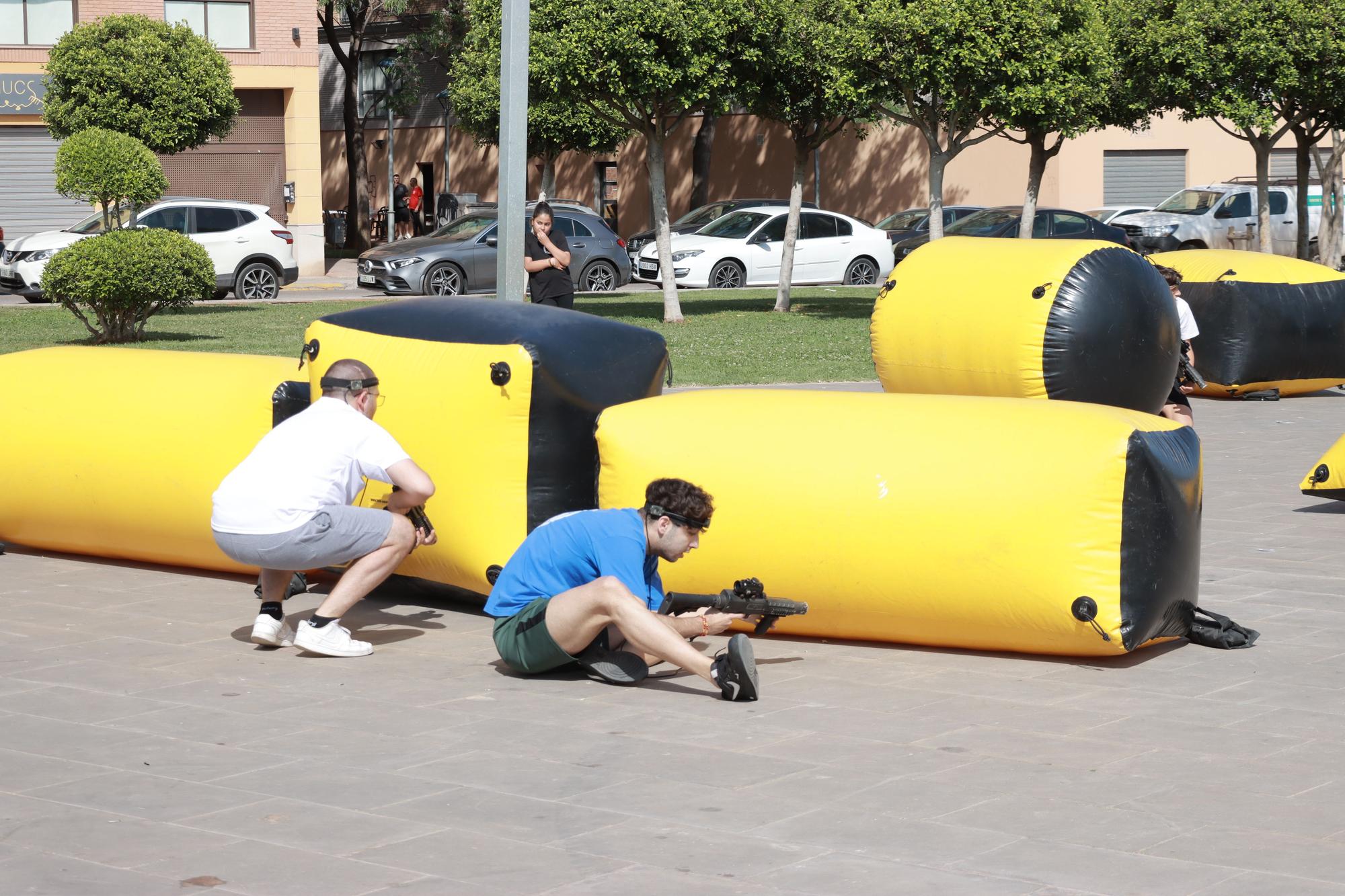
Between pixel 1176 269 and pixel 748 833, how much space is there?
1235 cm

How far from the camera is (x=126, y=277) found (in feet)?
60.6

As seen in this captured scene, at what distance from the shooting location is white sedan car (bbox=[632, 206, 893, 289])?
28.4 meters

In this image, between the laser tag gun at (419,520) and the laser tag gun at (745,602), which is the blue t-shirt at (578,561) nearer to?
the laser tag gun at (745,602)

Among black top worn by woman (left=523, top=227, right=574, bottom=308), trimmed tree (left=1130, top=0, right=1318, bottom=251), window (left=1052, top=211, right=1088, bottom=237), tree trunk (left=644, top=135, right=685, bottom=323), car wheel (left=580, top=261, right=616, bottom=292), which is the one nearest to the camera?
black top worn by woman (left=523, top=227, right=574, bottom=308)

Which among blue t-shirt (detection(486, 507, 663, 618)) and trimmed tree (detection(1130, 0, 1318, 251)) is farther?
trimmed tree (detection(1130, 0, 1318, 251))

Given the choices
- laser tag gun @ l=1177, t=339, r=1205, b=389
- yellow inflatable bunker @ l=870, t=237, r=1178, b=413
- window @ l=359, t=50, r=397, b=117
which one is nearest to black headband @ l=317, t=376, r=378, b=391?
yellow inflatable bunker @ l=870, t=237, r=1178, b=413

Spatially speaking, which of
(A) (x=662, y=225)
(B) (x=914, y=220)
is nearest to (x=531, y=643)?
(A) (x=662, y=225)

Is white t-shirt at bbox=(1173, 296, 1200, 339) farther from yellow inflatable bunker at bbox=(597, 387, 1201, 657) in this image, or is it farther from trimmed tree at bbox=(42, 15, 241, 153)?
trimmed tree at bbox=(42, 15, 241, 153)

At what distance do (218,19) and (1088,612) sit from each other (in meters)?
28.9

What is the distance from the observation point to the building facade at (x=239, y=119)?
31.3 m

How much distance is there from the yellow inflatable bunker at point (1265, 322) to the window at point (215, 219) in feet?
50.2

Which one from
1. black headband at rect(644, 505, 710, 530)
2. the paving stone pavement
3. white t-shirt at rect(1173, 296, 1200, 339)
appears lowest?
the paving stone pavement

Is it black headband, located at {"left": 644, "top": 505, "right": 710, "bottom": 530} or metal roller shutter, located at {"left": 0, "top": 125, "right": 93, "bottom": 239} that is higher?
metal roller shutter, located at {"left": 0, "top": 125, "right": 93, "bottom": 239}

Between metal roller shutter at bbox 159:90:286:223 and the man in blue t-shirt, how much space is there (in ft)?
92.3
